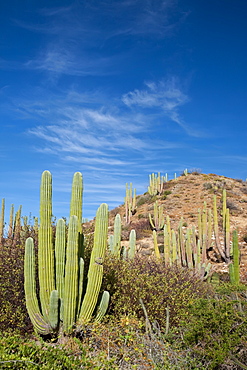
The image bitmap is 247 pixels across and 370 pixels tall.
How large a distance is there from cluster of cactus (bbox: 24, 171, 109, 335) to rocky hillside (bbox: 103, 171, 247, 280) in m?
12.1

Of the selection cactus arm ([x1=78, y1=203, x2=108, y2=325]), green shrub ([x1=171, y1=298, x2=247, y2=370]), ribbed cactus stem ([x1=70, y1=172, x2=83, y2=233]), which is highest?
ribbed cactus stem ([x1=70, y1=172, x2=83, y2=233])

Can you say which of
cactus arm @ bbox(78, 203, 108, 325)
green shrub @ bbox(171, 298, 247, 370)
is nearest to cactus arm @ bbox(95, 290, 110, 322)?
cactus arm @ bbox(78, 203, 108, 325)

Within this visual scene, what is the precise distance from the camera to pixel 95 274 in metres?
7.17

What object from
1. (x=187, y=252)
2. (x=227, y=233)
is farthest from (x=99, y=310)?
(x=227, y=233)

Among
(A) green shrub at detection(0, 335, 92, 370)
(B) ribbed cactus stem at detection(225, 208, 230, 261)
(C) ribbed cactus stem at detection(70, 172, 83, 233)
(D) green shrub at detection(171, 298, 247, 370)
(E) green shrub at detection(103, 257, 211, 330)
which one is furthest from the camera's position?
(B) ribbed cactus stem at detection(225, 208, 230, 261)

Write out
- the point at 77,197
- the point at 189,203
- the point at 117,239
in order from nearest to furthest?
the point at 77,197, the point at 117,239, the point at 189,203

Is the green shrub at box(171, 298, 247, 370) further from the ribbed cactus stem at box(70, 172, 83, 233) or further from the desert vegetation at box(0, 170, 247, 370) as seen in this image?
the ribbed cactus stem at box(70, 172, 83, 233)

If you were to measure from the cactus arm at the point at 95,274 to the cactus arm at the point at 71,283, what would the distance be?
0.25 metres

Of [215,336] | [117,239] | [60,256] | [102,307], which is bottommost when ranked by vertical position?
[215,336]

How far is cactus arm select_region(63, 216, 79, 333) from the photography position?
6.82 metres

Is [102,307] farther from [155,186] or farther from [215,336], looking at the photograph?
[155,186]

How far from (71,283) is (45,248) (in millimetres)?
937

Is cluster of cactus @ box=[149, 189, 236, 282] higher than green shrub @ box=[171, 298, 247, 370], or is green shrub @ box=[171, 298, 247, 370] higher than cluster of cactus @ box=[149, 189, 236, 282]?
cluster of cactus @ box=[149, 189, 236, 282]

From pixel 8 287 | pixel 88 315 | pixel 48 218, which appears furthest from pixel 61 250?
pixel 8 287
